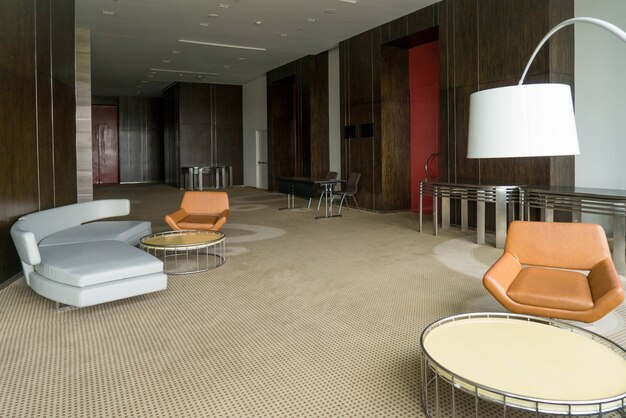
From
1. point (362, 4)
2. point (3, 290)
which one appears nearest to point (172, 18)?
point (362, 4)

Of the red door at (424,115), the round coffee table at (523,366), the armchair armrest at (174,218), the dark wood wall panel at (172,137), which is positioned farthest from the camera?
the dark wood wall panel at (172,137)

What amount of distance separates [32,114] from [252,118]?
39.7ft

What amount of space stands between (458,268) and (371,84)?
19.2ft

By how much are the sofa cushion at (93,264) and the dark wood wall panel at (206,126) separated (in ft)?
43.2

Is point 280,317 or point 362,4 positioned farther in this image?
point 362,4

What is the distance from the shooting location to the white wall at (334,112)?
1177cm

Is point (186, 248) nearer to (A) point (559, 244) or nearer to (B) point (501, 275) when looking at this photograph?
(B) point (501, 275)

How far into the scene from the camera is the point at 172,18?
9.20 meters

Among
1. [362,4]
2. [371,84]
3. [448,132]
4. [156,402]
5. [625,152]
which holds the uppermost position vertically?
[362,4]

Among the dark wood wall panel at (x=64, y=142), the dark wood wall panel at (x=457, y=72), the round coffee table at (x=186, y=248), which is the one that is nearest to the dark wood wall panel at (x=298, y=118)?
the dark wood wall panel at (x=457, y=72)

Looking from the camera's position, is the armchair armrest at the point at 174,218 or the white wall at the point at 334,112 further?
the white wall at the point at 334,112

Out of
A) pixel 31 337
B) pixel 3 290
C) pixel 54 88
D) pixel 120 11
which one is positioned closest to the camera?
pixel 31 337

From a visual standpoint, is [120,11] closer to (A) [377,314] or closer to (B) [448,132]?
(B) [448,132]

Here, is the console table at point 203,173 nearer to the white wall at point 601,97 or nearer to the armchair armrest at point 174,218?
the armchair armrest at point 174,218
